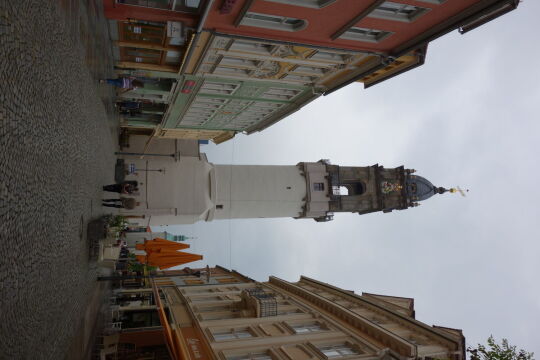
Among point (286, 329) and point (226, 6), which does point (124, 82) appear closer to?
point (226, 6)

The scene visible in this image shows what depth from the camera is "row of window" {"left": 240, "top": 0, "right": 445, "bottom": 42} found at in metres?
17.2

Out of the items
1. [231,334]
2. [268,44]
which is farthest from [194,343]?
[268,44]

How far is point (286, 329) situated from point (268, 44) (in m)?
14.3

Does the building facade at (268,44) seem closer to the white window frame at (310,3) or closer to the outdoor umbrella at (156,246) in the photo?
the white window frame at (310,3)

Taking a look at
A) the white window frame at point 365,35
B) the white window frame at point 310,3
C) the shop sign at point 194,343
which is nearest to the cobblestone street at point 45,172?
the shop sign at point 194,343

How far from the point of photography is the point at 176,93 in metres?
29.2

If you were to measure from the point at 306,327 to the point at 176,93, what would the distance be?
17520 mm

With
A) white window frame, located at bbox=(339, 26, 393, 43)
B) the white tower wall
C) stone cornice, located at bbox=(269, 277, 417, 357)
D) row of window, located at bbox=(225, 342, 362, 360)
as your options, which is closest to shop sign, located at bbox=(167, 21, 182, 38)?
white window frame, located at bbox=(339, 26, 393, 43)

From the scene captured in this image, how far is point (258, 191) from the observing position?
32094 millimetres

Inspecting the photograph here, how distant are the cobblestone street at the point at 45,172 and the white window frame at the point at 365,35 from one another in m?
11.0

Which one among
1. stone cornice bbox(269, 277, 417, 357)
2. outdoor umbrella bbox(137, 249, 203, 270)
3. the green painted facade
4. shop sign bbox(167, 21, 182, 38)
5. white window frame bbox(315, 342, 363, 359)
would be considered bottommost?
white window frame bbox(315, 342, 363, 359)

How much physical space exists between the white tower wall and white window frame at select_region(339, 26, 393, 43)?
46.7 feet

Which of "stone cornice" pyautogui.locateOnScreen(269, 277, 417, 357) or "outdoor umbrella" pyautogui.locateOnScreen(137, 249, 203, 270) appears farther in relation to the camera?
"outdoor umbrella" pyautogui.locateOnScreen(137, 249, 203, 270)

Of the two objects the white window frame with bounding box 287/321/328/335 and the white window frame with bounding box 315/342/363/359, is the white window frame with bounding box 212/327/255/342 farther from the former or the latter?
the white window frame with bounding box 315/342/363/359
